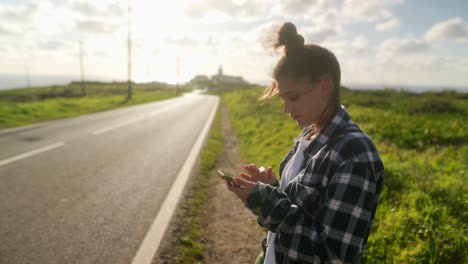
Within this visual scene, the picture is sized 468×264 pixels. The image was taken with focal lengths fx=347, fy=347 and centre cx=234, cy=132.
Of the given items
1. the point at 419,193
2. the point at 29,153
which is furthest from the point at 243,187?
the point at 29,153

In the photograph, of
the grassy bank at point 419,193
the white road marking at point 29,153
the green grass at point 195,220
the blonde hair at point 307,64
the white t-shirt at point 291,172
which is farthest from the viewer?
the white road marking at point 29,153

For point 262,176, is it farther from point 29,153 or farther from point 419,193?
point 29,153

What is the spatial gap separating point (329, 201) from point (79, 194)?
16.4 ft

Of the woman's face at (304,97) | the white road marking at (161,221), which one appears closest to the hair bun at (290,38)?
the woman's face at (304,97)

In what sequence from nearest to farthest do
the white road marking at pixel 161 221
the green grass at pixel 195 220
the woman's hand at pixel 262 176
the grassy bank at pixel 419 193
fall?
the woman's hand at pixel 262 176 < the grassy bank at pixel 419 193 < the white road marking at pixel 161 221 < the green grass at pixel 195 220

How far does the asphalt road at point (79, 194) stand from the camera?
376cm

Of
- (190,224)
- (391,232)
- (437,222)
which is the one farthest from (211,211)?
(437,222)

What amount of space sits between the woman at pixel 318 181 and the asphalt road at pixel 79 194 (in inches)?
101

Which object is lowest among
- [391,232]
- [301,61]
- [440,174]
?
[391,232]

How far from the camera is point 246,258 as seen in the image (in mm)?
4000

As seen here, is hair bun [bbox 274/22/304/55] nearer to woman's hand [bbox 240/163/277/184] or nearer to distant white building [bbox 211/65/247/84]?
woman's hand [bbox 240/163/277/184]

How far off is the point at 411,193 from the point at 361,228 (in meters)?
3.80

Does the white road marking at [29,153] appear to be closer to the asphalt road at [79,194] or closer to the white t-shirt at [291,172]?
the asphalt road at [79,194]

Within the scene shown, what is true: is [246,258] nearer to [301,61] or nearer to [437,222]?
[437,222]
